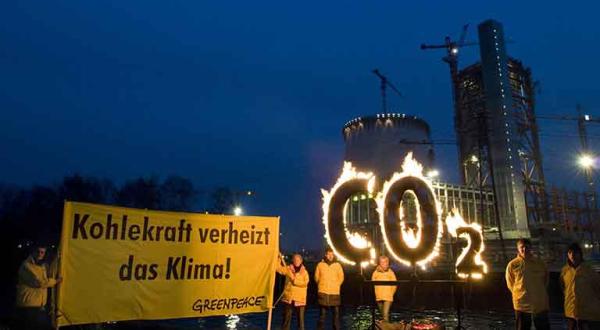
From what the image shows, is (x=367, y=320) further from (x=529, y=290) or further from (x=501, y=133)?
→ (x=501, y=133)

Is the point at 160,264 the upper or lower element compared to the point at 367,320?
upper

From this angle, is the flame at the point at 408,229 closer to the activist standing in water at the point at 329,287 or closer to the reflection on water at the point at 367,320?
the activist standing in water at the point at 329,287

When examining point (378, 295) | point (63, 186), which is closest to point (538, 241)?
point (378, 295)

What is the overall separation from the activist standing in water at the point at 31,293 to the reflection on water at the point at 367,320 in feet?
19.6

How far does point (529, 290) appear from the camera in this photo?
330 inches

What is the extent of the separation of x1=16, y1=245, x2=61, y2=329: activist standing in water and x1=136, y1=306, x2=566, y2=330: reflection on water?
5960mm

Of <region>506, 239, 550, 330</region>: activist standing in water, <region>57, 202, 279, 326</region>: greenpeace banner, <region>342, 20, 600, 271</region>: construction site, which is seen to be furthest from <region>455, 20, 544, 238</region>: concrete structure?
<region>57, 202, 279, 326</region>: greenpeace banner

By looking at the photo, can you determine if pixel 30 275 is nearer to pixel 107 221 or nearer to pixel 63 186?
pixel 107 221

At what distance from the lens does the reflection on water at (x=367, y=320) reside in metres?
15.7

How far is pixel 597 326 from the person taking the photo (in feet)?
30.3

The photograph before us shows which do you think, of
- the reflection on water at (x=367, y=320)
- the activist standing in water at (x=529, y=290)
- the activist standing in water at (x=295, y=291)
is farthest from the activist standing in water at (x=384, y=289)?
the reflection on water at (x=367, y=320)

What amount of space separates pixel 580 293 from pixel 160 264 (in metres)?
7.72

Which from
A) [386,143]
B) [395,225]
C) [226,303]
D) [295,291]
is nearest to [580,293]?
[395,225]

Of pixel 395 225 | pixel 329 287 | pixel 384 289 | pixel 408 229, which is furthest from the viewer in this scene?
pixel 384 289
